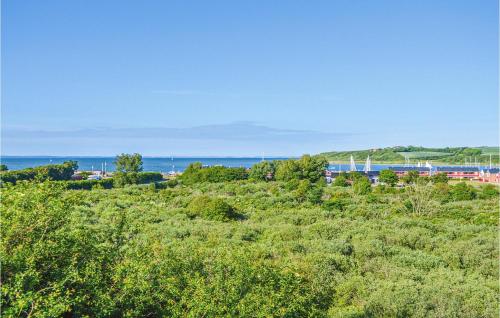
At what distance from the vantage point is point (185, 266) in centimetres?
1191

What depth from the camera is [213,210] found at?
30.2 m

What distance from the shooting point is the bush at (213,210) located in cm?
2983

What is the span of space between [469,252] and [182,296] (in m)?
14.3

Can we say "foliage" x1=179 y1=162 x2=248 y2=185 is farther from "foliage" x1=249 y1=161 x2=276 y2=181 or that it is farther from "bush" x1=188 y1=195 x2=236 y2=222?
"bush" x1=188 y1=195 x2=236 y2=222

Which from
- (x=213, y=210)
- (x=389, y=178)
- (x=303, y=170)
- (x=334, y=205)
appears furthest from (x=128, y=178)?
(x=389, y=178)

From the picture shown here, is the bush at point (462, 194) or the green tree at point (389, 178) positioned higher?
the green tree at point (389, 178)

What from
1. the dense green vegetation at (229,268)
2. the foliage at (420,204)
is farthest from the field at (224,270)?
the foliage at (420,204)

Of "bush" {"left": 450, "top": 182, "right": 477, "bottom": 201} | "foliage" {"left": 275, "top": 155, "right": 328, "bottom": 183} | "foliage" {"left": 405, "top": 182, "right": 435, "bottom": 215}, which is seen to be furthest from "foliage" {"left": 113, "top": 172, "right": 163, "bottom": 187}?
"bush" {"left": 450, "top": 182, "right": 477, "bottom": 201}

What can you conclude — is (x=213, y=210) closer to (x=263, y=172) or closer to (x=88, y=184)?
(x=88, y=184)

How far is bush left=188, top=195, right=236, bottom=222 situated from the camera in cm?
2983

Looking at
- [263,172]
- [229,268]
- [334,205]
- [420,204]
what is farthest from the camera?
[263,172]

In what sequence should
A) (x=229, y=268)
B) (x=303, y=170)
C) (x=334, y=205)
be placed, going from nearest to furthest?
(x=229, y=268) < (x=334, y=205) < (x=303, y=170)

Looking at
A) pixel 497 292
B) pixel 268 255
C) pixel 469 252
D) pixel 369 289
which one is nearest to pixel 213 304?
pixel 369 289

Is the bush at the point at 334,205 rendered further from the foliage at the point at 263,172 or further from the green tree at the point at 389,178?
the foliage at the point at 263,172
